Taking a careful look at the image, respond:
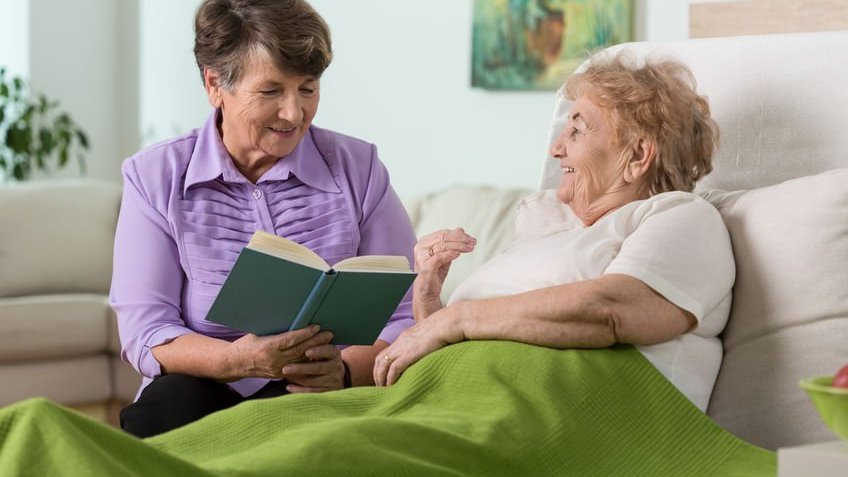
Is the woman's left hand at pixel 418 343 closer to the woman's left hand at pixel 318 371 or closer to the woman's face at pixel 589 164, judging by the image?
the woman's left hand at pixel 318 371

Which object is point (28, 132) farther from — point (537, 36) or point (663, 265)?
point (663, 265)

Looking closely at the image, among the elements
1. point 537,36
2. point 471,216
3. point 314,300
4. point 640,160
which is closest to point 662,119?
point 640,160

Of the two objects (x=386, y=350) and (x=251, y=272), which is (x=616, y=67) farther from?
(x=251, y=272)

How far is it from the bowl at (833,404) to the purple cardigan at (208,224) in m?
1.07

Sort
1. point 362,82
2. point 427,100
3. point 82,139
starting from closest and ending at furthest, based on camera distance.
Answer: point 427,100 → point 362,82 → point 82,139

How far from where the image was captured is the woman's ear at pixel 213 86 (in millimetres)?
2295

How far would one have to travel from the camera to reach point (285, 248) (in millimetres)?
1934

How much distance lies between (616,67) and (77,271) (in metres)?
3.10

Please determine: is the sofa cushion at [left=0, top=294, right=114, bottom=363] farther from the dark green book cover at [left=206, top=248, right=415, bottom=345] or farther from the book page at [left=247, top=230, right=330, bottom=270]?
the book page at [left=247, top=230, right=330, bottom=270]

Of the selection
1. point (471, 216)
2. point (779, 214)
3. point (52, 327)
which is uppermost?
point (779, 214)

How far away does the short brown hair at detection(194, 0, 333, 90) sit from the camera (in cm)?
220

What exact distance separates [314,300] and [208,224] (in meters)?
0.42

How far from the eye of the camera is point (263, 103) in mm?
2227

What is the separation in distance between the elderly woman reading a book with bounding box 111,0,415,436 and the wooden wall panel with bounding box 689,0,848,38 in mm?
1314
